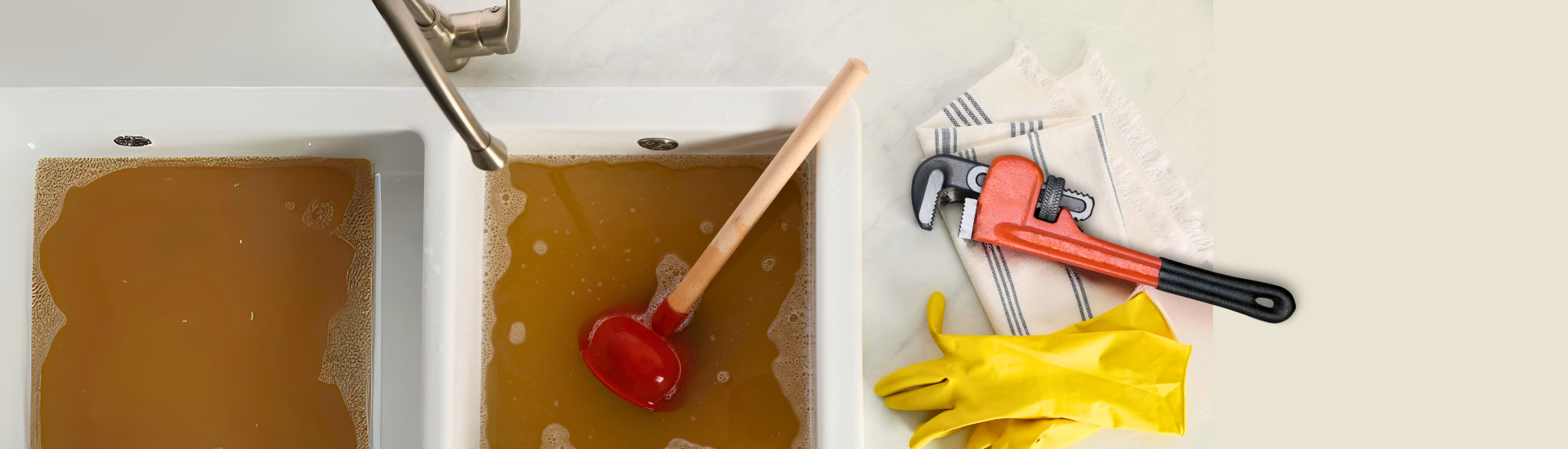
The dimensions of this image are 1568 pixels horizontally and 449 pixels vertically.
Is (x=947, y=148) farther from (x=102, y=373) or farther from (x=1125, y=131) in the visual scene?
(x=102, y=373)

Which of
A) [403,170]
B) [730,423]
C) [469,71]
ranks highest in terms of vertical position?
[469,71]

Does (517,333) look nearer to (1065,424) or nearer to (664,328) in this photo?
(664,328)

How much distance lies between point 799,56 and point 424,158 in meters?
0.43

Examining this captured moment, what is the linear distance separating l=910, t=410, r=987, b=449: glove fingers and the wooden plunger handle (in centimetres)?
29

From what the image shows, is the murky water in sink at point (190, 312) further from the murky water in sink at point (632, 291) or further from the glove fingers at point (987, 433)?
the glove fingers at point (987, 433)

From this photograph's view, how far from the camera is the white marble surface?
877 millimetres

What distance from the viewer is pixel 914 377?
2.76ft

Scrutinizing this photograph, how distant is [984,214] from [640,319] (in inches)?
16.2

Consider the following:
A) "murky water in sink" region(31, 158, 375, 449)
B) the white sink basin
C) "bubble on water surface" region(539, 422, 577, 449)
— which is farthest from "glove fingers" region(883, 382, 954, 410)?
"murky water in sink" region(31, 158, 375, 449)

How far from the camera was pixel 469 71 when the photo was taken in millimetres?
878

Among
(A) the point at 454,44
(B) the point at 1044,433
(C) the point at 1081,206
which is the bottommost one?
(B) the point at 1044,433

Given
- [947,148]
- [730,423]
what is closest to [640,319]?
[730,423]

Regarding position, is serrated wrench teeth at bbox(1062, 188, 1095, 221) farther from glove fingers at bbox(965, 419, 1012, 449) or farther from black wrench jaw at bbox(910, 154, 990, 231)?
glove fingers at bbox(965, 419, 1012, 449)

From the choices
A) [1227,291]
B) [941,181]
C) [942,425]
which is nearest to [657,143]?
[941,181]
